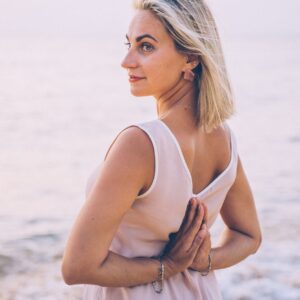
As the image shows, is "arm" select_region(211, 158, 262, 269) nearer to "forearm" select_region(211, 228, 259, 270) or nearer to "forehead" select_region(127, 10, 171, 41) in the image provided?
"forearm" select_region(211, 228, 259, 270)

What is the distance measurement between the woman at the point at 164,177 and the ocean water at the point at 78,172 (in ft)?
1.14

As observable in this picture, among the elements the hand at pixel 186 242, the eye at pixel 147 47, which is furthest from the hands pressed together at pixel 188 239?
the eye at pixel 147 47

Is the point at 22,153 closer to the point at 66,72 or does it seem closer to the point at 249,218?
the point at 249,218

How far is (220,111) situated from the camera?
2.14 meters

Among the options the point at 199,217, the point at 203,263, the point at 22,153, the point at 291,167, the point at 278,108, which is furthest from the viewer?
the point at 278,108

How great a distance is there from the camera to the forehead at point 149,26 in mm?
2062

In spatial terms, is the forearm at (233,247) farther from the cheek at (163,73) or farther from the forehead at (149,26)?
the forehead at (149,26)

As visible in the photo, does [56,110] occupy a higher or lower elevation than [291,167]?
lower

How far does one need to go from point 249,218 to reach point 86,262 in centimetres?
79

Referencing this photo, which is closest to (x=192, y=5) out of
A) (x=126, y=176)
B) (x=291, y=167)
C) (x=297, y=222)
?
(x=126, y=176)

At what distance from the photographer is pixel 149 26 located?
2.07 m

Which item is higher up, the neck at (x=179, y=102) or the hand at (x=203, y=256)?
the neck at (x=179, y=102)

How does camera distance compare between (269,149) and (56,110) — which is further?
(56,110)

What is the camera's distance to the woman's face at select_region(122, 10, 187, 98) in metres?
2.07
